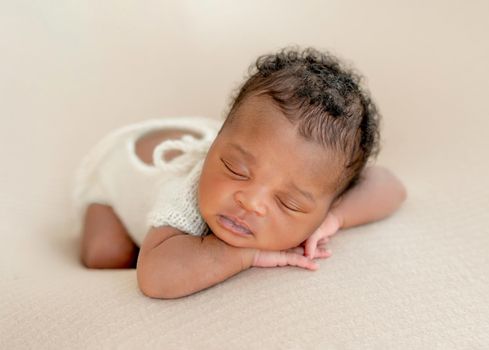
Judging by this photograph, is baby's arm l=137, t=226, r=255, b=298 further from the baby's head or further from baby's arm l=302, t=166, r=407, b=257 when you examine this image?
baby's arm l=302, t=166, r=407, b=257

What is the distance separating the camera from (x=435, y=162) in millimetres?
1439

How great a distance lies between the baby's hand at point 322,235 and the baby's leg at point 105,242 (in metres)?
0.46

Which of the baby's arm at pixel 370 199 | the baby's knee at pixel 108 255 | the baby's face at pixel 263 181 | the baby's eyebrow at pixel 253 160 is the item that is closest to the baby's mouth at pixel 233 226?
the baby's face at pixel 263 181

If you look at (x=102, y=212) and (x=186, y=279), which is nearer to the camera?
(x=186, y=279)

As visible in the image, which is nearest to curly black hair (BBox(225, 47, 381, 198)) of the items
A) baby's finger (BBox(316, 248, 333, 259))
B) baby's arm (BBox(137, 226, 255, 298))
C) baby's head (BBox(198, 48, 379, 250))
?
baby's head (BBox(198, 48, 379, 250))

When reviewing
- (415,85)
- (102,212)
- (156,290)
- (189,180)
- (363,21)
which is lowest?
(102,212)

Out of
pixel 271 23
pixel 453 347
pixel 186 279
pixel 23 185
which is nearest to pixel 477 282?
pixel 453 347

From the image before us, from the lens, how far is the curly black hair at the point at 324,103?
0.98 meters

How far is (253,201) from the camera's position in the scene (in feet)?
3.14

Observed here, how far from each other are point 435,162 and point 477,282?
0.52m

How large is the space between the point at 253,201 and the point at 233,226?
0.21 feet

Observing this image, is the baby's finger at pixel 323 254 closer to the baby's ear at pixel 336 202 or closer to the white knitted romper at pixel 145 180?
the baby's ear at pixel 336 202

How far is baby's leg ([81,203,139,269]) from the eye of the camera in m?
1.28

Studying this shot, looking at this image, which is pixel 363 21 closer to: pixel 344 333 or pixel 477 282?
pixel 477 282
